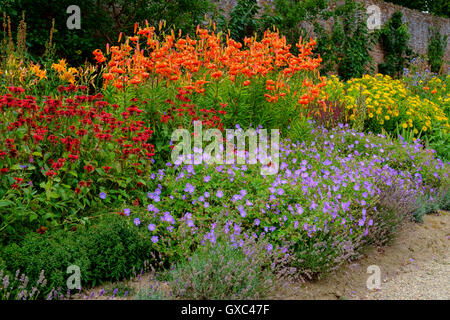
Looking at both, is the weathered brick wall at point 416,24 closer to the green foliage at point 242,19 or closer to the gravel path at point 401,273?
the green foliage at point 242,19

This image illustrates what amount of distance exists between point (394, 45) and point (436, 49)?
9.11ft

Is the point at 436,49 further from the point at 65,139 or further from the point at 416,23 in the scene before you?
the point at 65,139

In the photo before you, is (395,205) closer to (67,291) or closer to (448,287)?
(448,287)

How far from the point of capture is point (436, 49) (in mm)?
17844

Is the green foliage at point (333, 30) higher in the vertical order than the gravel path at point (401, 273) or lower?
higher

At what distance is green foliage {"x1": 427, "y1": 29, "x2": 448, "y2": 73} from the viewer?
17.6 metres

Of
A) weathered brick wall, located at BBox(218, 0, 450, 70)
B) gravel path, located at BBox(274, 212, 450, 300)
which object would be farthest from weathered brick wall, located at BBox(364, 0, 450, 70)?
gravel path, located at BBox(274, 212, 450, 300)

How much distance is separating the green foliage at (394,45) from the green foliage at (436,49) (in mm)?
1849

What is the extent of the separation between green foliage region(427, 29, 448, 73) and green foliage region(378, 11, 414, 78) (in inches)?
72.8

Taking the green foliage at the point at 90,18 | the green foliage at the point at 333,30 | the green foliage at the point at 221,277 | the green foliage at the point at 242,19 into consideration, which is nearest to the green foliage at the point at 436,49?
the green foliage at the point at 333,30

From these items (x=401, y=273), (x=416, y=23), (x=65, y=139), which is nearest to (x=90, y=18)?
(x=65, y=139)

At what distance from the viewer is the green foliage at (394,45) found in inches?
629

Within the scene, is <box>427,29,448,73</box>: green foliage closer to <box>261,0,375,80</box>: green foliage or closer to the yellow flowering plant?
<box>261,0,375,80</box>: green foliage

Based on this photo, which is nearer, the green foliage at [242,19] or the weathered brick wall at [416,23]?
the green foliage at [242,19]
